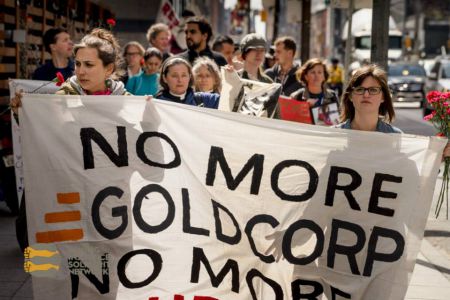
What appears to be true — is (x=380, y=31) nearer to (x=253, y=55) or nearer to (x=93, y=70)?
(x=253, y=55)

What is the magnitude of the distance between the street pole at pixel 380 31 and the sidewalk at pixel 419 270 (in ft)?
5.89

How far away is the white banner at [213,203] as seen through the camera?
5.44 metres

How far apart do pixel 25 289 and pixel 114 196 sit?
5.27 ft

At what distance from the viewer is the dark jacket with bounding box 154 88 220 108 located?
730cm

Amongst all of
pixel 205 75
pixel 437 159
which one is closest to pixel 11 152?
pixel 205 75

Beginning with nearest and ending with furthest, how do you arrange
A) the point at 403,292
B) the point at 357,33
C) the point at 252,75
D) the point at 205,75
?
1. the point at 403,292
2. the point at 205,75
3. the point at 252,75
4. the point at 357,33

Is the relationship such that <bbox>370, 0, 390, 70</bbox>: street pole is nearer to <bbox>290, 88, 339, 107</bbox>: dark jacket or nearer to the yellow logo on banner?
<bbox>290, 88, 339, 107</bbox>: dark jacket

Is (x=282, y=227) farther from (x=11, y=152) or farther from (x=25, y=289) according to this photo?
(x=11, y=152)

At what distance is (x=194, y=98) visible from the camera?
24.3 feet

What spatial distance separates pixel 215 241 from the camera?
18.0 feet

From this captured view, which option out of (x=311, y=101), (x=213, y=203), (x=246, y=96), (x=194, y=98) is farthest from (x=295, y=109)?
(x=213, y=203)

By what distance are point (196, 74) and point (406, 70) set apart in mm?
30113

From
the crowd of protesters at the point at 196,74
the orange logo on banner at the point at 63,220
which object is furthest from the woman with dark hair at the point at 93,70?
the orange logo on banner at the point at 63,220

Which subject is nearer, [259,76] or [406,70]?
[259,76]
